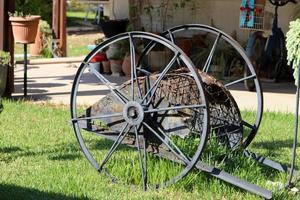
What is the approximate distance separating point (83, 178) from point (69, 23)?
21.7 metres

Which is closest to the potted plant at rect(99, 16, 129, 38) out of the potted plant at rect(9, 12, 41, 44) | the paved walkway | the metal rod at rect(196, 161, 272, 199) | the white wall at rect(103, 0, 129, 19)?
the white wall at rect(103, 0, 129, 19)

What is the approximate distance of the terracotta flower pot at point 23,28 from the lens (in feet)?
31.8

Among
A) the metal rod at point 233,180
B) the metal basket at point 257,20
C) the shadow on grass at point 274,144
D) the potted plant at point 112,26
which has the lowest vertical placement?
the shadow on grass at point 274,144

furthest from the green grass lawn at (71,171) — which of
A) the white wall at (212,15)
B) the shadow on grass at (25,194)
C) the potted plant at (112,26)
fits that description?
the potted plant at (112,26)

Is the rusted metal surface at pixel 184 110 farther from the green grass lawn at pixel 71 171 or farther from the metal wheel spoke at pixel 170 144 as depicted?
the green grass lawn at pixel 71 171

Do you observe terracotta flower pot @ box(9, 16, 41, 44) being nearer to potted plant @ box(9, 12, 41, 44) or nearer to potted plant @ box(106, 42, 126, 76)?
potted plant @ box(9, 12, 41, 44)

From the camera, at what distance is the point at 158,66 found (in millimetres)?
13094

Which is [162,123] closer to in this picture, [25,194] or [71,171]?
[71,171]

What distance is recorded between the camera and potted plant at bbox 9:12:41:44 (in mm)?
9680

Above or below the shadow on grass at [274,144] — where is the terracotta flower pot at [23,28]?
above

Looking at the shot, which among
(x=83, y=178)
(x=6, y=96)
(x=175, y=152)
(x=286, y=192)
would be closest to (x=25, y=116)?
(x=6, y=96)

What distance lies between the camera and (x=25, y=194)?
5387 millimetres

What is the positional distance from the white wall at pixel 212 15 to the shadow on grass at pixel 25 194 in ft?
25.6

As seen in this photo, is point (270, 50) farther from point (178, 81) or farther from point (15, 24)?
point (178, 81)
